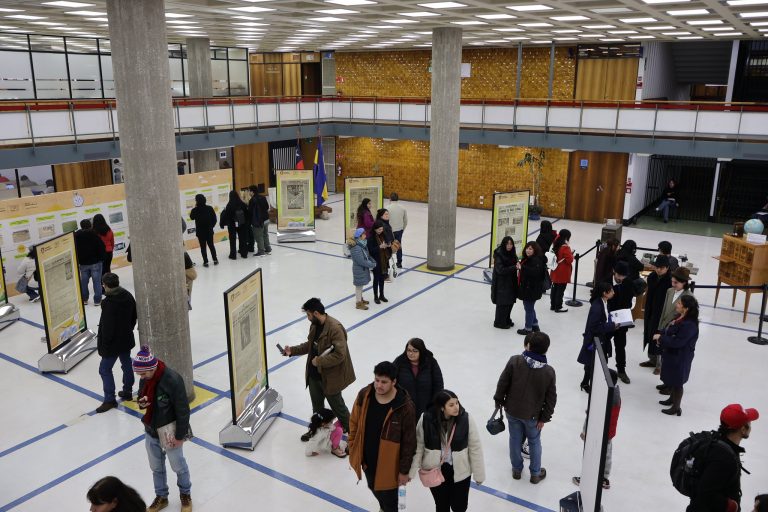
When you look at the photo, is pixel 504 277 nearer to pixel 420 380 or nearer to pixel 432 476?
pixel 420 380

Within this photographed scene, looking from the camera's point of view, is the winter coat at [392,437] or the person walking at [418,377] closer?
the winter coat at [392,437]

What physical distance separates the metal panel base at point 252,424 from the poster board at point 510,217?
23.2 feet

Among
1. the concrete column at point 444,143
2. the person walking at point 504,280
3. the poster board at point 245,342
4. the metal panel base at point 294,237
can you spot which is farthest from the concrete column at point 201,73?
the poster board at point 245,342

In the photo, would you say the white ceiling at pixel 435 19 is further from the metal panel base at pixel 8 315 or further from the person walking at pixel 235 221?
the metal panel base at pixel 8 315

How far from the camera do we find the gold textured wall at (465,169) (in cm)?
2205

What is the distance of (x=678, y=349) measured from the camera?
7.78 m

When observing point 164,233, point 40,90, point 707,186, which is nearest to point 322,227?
point 40,90

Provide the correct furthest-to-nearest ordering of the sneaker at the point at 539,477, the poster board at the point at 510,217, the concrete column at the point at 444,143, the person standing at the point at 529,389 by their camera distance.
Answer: the concrete column at the point at 444,143 < the poster board at the point at 510,217 < the sneaker at the point at 539,477 < the person standing at the point at 529,389

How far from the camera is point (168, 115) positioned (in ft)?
24.8

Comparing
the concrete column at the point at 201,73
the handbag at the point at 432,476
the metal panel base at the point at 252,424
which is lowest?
the metal panel base at the point at 252,424

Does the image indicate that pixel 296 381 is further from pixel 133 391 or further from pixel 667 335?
pixel 667 335

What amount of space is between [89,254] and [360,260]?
5291 millimetres

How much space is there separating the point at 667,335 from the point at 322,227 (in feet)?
43.9

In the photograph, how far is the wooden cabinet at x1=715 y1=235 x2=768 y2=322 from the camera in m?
12.1
